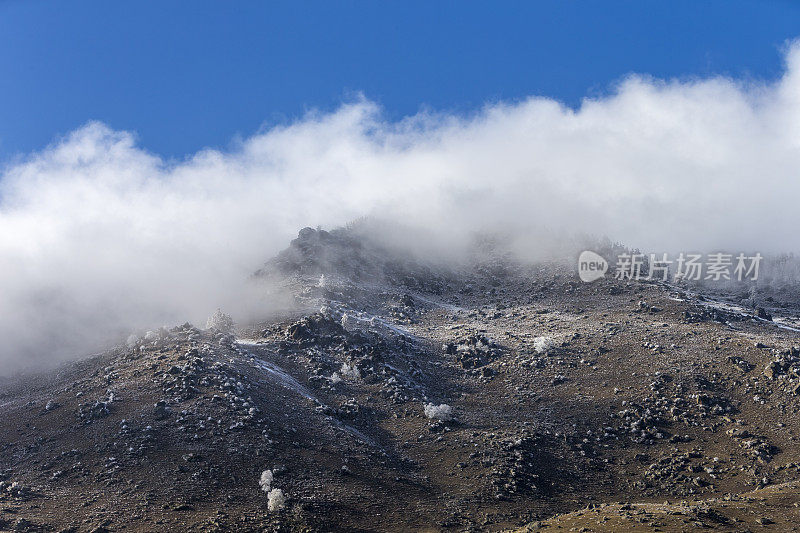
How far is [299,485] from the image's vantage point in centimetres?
6956

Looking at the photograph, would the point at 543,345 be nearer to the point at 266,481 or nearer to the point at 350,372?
the point at 350,372

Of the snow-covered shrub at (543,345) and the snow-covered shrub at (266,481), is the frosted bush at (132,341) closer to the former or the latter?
the snow-covered shrub at (266,481)

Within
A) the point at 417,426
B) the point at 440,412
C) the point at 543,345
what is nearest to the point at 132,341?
the point at 417,426

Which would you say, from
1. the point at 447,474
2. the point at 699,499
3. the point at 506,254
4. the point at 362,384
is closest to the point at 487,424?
the point at 447,474

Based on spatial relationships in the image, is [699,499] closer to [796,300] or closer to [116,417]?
[116,417]

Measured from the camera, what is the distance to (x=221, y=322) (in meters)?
120

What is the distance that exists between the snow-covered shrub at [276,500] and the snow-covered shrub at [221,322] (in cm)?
5672

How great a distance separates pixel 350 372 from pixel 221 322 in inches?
1226

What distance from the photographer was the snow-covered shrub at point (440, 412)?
90.0 meters

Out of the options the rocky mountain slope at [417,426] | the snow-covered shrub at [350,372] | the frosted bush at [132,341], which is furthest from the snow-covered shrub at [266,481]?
the frosted bush at [132,341]

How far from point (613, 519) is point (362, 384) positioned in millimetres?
46317

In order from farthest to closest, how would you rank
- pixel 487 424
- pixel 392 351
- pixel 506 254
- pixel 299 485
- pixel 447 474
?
pixel 506 254 → pixel 392 351 → pixel 487 424 → pixel 447 474 → pixel 299 485

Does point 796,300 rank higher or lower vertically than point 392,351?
higher

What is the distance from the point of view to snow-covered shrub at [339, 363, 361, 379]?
10181 centimetres
